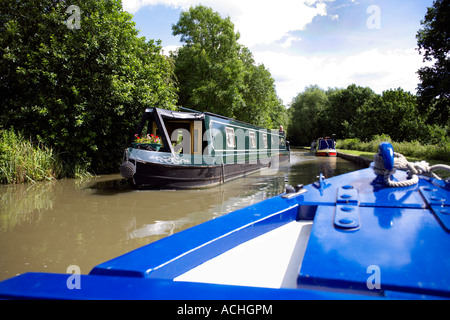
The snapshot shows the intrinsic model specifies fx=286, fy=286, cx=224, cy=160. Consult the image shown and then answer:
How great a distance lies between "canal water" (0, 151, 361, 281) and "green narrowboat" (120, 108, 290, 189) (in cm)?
47

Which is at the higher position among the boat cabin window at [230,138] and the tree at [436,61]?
the tree at [436,61]

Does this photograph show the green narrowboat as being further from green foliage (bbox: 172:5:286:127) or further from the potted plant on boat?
green foliage (bbox: 172:5:286:127)

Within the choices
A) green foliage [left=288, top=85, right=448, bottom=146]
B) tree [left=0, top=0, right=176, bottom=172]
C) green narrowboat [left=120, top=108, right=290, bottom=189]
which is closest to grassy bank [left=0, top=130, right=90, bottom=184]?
tree [left=0, top=0, right=176, bottom=172]

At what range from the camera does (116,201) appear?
715 cm

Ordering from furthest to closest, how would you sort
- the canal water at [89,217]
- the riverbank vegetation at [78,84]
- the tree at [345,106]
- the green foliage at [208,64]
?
1. the tree at [345,106]
2. the green foliage at [208,64]
3. the riverbank vegetation at [78,84]
4. the canal water at [89,217]

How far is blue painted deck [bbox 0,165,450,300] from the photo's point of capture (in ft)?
3.02

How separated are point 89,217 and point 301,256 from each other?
5173 mm

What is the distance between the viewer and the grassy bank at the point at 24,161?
9.17m

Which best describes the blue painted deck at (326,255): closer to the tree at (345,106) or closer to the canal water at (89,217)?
the canal water at (89,217)

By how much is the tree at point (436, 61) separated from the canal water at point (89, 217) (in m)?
10.7

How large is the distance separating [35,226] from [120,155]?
7.84 meters

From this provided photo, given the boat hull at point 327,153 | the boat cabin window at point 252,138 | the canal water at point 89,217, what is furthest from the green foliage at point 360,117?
the canal water at point 89,217

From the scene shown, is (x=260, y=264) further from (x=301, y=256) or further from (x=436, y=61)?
(x=436, y=61)

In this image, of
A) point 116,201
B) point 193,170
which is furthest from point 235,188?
point 116,201
